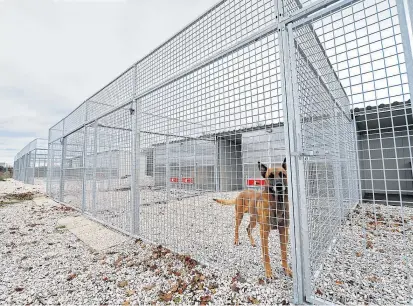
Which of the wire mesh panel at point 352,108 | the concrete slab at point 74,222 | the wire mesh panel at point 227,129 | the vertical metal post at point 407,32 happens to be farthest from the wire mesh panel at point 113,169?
the vertical metal post at point 407,32

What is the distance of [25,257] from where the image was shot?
280 centimetres

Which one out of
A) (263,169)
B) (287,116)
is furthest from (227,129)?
(287,116)

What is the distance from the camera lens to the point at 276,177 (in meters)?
1.95

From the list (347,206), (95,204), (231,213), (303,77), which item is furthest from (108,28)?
(347,206)

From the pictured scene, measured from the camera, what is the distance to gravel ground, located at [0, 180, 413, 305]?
179 centimetres

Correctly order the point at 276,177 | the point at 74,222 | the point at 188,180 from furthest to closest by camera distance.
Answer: the point at 74,222 < the point at 188,180 < the point at 276,177

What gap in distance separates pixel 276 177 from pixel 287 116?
2.14 ft

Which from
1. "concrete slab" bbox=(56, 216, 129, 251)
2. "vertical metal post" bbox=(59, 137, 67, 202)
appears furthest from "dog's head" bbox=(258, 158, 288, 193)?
"vertical metal post" bbox=(59, 137, 67, 202)

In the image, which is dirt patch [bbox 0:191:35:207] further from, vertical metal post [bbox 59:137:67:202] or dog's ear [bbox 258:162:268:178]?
dog's ear [bbox 258:162:268:178]

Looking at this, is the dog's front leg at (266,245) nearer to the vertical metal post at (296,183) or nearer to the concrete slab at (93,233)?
the vertical metal post at (296,183)

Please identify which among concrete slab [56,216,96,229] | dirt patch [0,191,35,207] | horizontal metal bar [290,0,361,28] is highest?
horizontal metal bar [290,0,361,28]

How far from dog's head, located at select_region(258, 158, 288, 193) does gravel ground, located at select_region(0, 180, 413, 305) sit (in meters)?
0.72

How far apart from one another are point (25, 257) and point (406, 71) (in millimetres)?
4837

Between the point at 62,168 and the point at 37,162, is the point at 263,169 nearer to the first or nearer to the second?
the point at 62,168
